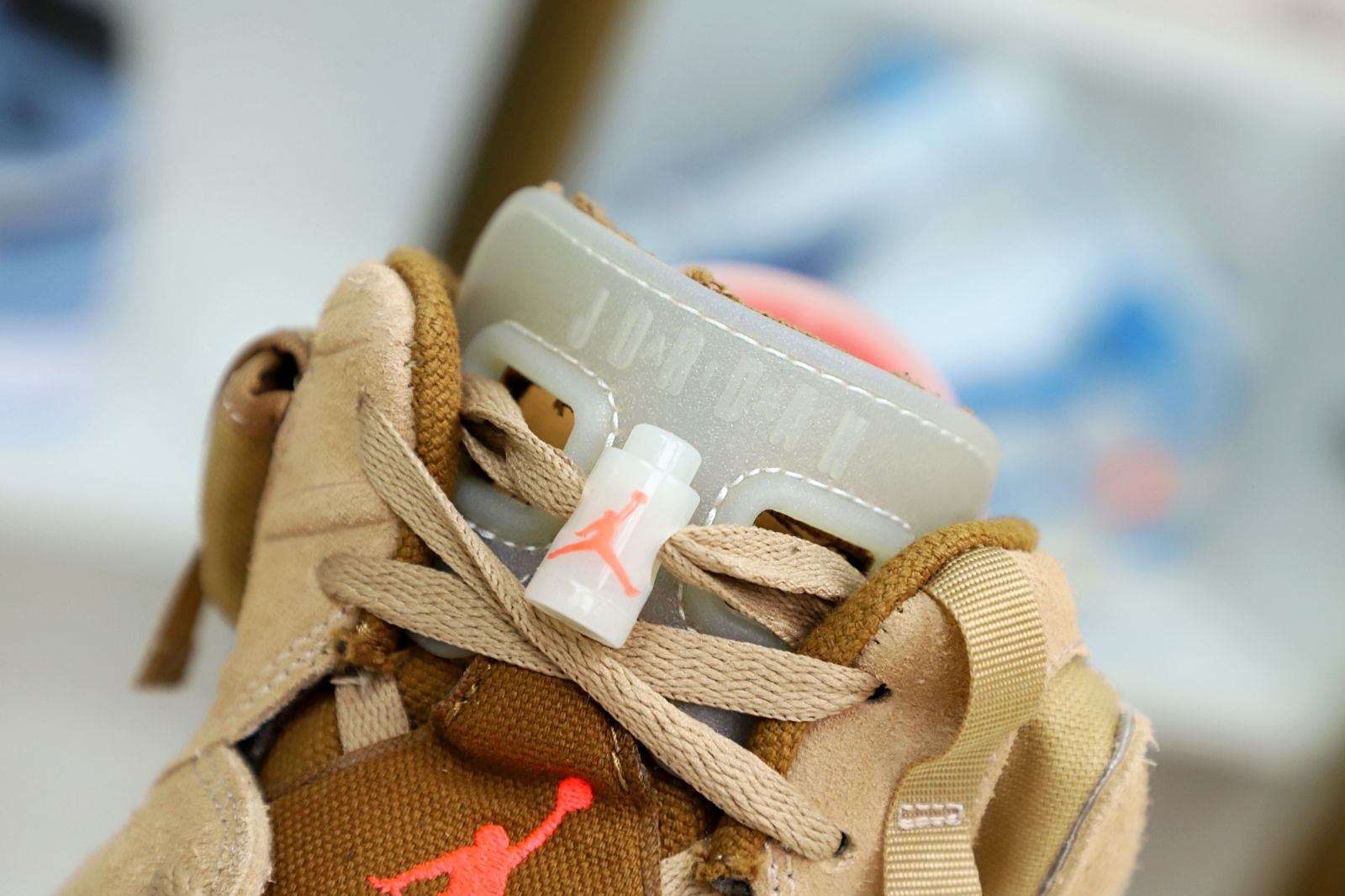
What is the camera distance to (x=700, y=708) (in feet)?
1.21

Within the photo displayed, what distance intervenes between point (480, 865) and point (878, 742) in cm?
14

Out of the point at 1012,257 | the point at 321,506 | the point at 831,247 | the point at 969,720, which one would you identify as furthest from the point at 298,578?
the point at 1012,257

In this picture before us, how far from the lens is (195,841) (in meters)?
0.35

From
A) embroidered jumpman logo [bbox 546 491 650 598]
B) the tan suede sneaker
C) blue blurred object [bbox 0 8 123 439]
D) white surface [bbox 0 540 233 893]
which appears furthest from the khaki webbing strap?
blue blurred object [bbox 0 8 123 439]

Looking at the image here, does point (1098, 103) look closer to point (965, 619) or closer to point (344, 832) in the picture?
point (965, 619)

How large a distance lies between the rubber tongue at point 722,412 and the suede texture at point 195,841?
0.13 metres

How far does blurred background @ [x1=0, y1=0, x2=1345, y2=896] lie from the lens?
941 millimetres

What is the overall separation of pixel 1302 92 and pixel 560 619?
1.27m

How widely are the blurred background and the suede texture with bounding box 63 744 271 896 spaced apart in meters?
0.43

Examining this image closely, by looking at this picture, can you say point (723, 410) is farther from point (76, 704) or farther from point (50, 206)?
point (50, 206)

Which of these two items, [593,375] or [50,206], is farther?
[50,206]

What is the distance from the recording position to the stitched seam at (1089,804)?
0.39 metres

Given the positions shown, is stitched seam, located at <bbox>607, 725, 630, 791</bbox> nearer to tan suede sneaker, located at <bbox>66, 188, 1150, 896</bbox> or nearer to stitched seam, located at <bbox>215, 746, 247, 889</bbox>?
tan suede sneaker, located at <bbox>66, 188, 1150, 896</bbox>

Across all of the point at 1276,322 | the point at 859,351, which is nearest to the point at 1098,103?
the point at 1276,322
